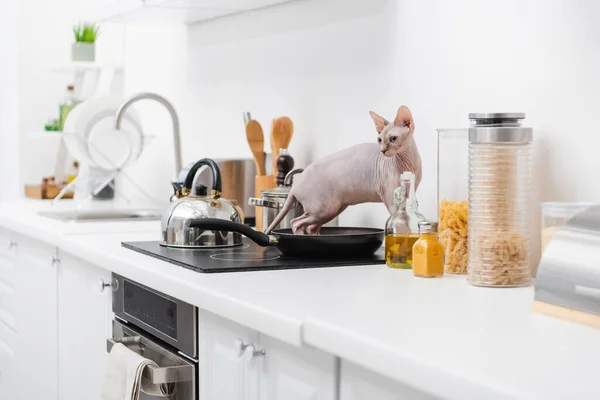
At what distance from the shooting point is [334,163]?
1939 mm

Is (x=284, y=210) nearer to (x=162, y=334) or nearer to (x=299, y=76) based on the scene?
(x=162, y=334)

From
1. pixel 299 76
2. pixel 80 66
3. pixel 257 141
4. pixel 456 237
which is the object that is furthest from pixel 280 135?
pixel 80 66

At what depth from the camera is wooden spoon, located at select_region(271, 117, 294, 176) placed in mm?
2416

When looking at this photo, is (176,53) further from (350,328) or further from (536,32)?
(350,328)

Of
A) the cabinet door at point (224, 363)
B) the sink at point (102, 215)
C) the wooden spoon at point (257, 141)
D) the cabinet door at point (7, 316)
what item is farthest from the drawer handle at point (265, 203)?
the cabinet door at point (7, 316)

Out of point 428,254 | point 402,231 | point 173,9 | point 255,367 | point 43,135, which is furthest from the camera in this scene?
point 43,135

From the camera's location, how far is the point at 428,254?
1564mm

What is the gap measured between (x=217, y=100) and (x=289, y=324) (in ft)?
6.24

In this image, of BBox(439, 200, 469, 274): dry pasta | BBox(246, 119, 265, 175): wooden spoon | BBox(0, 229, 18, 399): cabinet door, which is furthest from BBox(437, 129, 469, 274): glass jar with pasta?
BBox(0, 229, 18, 399): cabinet door

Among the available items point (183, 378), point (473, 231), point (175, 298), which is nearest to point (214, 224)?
point (175, 298)

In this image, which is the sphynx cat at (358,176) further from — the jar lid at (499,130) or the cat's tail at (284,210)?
the jar lid at (499,130)

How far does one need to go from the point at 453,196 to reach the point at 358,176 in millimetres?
241

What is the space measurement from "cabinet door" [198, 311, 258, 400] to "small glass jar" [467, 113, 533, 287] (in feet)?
1.33

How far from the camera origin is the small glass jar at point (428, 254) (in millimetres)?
1565
